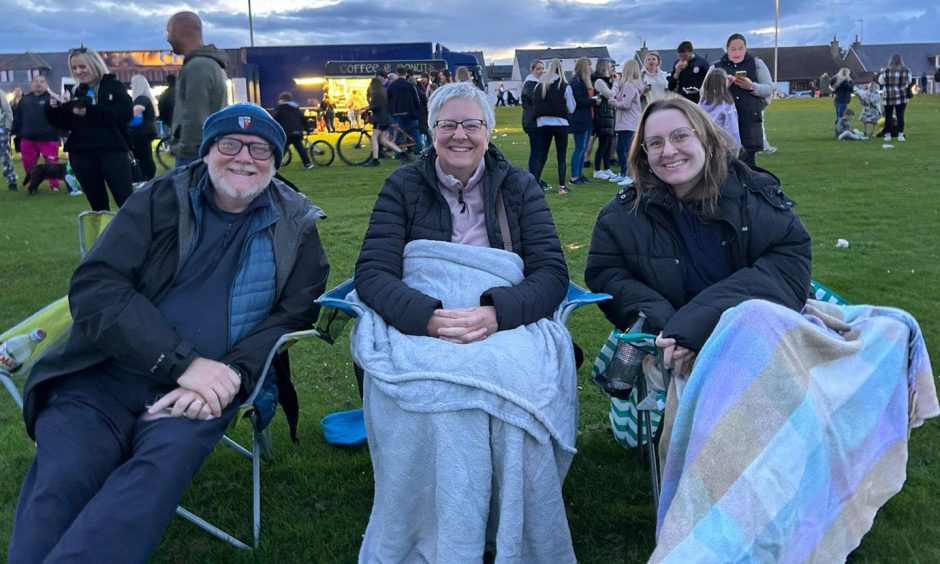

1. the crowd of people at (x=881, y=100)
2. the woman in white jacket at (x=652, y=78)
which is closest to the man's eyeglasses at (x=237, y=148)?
the woman in white jacket at (x=652, y=78)

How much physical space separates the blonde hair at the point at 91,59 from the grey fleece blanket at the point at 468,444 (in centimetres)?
452

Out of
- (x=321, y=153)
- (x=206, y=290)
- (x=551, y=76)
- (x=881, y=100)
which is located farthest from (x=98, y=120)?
(x=881, y=100)

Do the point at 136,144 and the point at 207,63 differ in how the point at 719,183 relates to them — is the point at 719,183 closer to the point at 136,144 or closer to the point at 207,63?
the point at 207,63

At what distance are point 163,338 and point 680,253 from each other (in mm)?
1843

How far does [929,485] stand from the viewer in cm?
306

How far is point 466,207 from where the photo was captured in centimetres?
310

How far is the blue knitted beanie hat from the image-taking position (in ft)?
9.30

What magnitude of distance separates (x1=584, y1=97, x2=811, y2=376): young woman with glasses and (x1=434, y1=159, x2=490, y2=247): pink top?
0.47m

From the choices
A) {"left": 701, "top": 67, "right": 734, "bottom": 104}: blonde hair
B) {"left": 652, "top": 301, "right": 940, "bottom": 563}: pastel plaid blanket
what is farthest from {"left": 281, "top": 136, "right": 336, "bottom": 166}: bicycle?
{"left": 652, "top": 301, "right": 940, "bottom": 563}: pastel plaid blanket

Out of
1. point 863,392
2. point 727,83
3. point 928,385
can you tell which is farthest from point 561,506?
point 727,83

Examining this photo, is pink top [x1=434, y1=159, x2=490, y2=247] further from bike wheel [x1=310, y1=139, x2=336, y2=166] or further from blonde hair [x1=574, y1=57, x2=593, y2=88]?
bike wheel [x1=310, y1=139, x2=336, y2=166]

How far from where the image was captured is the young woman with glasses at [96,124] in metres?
6.09

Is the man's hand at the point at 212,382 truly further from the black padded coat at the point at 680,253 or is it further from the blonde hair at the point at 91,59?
the blonde hair at the point at 91,59

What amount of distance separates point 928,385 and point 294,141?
14572 mm
